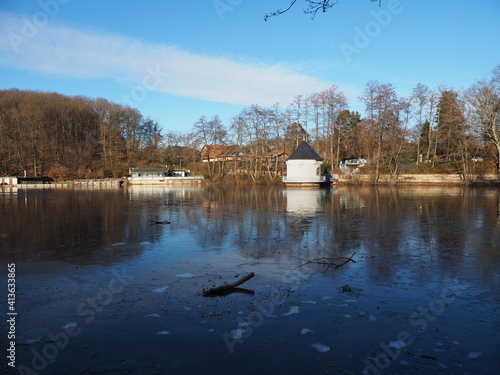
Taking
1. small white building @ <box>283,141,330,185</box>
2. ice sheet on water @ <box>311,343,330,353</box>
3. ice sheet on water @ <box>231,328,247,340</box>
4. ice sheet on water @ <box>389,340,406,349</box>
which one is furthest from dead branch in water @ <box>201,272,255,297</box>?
small white building @ <box>283,141,330,185</box>

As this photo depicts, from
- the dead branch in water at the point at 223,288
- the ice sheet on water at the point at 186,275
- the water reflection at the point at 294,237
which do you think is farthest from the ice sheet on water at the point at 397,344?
the ice sheet on water at the point at 186,275

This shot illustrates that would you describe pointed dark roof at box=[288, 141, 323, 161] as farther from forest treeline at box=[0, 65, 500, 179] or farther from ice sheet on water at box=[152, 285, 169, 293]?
ice sheet on water at box=[152, 285, 169, 293]

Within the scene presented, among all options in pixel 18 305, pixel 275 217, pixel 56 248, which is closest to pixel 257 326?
pixel 18 305

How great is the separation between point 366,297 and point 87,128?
3395 inches

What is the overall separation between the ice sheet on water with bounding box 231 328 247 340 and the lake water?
26mm

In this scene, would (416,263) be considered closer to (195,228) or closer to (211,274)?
(211,274)

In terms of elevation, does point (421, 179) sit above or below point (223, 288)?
above

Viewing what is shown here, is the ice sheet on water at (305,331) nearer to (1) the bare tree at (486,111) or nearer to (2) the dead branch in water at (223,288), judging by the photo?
(2) the dead branch in water at (223,288)

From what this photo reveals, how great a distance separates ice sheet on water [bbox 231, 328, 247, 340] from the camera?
4.69 metres

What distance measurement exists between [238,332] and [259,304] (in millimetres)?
1009

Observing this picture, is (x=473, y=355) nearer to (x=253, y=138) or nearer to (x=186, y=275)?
(x=186, y=275)

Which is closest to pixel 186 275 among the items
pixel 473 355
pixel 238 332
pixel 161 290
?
pixel 161 290

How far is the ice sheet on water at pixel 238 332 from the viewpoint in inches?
185

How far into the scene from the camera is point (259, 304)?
576 centimetres
